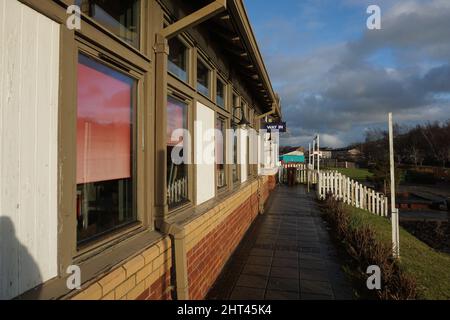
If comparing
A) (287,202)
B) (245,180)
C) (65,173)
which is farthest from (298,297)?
(287,202)

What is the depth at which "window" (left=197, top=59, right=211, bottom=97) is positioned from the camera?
496 cm

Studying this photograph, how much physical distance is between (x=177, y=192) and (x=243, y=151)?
188 inches

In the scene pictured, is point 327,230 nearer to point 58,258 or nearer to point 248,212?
point 248,212

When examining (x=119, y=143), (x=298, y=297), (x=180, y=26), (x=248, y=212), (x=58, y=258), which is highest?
(x=180, y=26)

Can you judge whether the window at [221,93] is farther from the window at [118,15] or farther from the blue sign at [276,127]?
the blue sign at [276,127]

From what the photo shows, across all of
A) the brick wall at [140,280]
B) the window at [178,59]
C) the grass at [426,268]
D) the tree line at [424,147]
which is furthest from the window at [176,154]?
the tree line at [424,147]

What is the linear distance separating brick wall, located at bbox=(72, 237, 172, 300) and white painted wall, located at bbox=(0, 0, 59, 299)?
0.29 metres

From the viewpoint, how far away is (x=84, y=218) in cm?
232

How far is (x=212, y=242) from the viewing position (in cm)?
457

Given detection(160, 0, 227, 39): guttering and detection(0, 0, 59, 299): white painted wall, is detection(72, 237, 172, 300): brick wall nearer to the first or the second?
detection(0, 0, 59, 299): white painted wall

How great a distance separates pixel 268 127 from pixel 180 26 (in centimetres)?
1134

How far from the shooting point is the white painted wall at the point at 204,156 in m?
4.62

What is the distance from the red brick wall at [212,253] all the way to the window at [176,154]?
1.95ft

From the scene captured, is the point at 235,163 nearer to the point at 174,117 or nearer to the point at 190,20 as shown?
the point at 174,117
